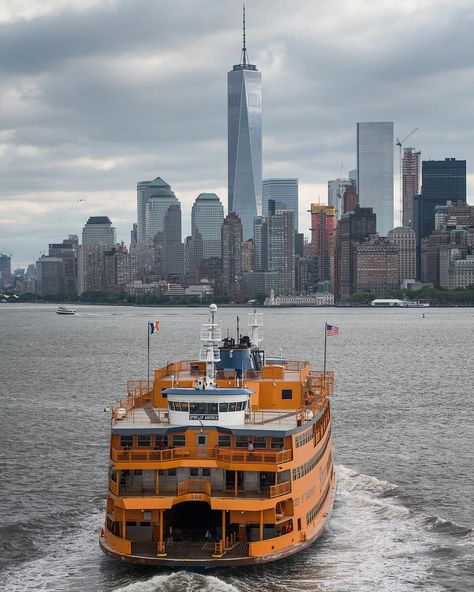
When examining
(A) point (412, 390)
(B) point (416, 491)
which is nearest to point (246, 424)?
(B) point (416, 491)

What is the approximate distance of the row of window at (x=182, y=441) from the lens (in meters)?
36.6

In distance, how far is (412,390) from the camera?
84.5 metres

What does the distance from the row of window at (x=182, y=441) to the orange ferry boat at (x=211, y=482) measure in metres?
0.04

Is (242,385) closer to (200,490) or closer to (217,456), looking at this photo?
(217,456)

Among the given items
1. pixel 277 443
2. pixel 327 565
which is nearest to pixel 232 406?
pixel 277 443

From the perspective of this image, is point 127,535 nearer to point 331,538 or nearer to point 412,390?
point 331,538

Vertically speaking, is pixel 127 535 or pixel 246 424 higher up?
pixel 246 424

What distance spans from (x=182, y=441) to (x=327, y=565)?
6.73 metres

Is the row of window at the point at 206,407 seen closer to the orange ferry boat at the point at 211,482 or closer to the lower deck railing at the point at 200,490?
the orange ferry boat at the point at 211,482

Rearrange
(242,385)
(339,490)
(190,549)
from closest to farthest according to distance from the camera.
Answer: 1. (190,549)
2. (242,385)
3. (339,490)

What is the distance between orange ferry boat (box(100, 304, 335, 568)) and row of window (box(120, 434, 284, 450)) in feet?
0.12

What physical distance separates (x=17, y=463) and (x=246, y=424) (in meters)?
19.9

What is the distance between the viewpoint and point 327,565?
121 ft

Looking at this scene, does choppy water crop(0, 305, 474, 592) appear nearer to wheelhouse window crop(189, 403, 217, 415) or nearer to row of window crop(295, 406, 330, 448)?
row of window crop(295, 406, 330, 448)
